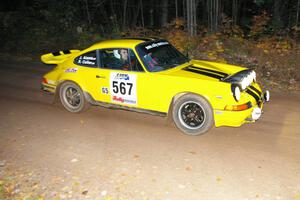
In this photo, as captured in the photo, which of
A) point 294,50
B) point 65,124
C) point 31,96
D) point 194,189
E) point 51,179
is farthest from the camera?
point 294,50

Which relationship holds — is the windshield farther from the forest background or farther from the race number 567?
the forest background

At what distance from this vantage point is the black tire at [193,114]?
549 centimetres

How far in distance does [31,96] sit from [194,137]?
15.4ft

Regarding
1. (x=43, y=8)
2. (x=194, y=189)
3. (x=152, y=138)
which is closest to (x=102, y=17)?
(x=43, y=8)

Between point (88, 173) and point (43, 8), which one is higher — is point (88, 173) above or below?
below

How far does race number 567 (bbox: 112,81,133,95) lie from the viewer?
6.10m

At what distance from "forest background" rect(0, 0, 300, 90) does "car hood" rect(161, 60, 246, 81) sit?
2.90 metres

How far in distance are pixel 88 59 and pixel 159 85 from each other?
1767 millimetres

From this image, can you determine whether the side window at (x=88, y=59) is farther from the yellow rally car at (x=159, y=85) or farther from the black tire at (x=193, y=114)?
the black tire at (x=193, y=114)

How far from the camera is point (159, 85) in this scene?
5.82 meters

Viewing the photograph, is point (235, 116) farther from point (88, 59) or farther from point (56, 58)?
point (56, 58)

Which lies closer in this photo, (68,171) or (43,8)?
(68,171)

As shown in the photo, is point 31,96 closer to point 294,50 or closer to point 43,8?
point 294,50

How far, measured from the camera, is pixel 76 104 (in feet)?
23.2
